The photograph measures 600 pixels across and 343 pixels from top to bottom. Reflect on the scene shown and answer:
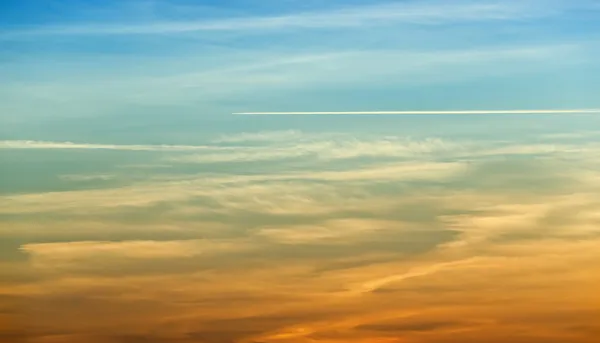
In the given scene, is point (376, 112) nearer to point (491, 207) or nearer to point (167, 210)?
point (491, 207)

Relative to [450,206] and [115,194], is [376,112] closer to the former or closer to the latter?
[450,206]

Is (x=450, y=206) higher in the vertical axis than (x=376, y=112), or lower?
lower

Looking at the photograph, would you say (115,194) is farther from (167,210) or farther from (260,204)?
(260,204)

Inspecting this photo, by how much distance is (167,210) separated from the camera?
711 cm

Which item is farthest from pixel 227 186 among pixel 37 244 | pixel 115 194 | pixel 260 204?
pixel 37 244

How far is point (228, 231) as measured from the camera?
7070 millimetres

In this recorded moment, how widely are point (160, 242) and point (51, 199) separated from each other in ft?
2.34

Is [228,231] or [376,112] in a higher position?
[376,112]

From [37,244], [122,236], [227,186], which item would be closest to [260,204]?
[227,186]

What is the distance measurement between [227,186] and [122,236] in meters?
0.70

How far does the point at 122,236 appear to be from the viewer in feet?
23.2

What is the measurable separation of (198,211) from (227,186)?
23cm

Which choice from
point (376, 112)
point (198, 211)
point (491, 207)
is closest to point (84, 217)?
point (198, 211)

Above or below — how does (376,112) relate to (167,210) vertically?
above
